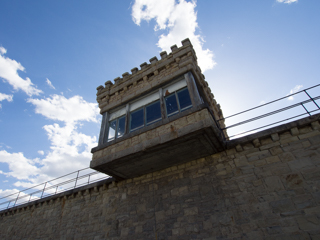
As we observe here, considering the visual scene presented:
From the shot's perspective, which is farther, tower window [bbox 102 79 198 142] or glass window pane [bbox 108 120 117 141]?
glass window pane [bbox 108 120 117 141]

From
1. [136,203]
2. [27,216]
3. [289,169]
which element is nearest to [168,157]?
[136,203]

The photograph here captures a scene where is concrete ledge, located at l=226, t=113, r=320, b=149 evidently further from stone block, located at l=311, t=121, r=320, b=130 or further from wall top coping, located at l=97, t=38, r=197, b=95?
wall top coping, located at l=97, t=38, r=197, b=95

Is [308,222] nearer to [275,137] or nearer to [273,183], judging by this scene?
[273,183]

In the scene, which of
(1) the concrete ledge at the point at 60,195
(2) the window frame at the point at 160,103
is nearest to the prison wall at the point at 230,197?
(1) the concrete ledge at the point at 60,195

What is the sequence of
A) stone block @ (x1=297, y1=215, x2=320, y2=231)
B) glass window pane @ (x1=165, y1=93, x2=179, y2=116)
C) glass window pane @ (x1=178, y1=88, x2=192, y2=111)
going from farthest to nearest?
1. glass window pane @ (x1=165, y1=93, x2=179, y2=116)
2. glass window pane @ (x1=178, y1=88, x2=192, y2=111)
3. stone block @ (x1=297, y1=215, x2=320, y2=231)

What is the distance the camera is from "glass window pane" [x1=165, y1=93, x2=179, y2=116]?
273 inches

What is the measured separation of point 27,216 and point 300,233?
46.0 ft

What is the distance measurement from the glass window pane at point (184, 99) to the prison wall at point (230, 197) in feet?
6.94

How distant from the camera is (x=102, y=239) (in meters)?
7.29

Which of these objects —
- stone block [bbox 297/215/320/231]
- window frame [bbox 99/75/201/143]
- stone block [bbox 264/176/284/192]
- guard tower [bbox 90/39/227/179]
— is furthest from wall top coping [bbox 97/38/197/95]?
stone block [bbox 297/215/320/231]

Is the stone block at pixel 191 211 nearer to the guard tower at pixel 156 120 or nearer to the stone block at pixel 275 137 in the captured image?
the guard tower at pixel 156 120

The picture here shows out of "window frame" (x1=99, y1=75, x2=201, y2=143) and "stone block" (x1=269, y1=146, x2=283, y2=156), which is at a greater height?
"window frame" (x1=99, y1=75, x2=201, y2=143)

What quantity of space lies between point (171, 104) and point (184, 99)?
0.57 m

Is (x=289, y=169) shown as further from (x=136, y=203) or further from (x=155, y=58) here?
(x=155, y=58)
